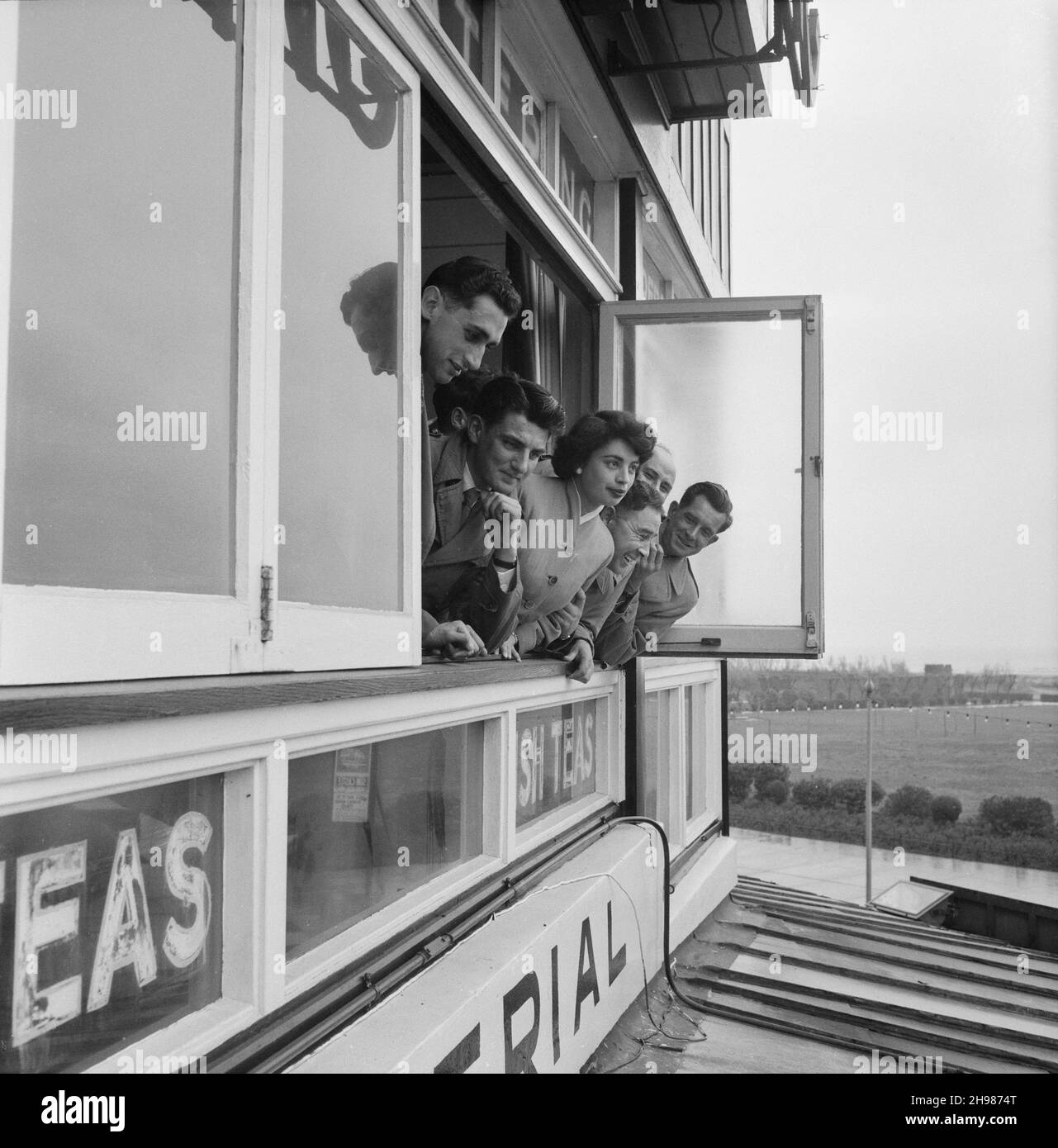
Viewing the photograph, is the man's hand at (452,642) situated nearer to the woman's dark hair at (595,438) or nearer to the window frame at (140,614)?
the woman's dark hair at (595,438)

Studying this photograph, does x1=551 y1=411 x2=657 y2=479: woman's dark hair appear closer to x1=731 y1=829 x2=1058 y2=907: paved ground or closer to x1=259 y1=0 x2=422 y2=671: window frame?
x1=259 y1=0 x2=422 y2=671: window frame

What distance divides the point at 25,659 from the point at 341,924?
136 cm

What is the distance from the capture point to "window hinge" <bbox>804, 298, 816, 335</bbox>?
222 inches

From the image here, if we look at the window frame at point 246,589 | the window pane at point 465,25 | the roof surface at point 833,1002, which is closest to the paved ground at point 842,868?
the roof surface at point 833,1002

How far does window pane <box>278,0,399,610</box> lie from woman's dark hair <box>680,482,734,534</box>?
2.95 m

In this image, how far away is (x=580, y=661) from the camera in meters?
5.05

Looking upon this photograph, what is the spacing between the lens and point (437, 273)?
12.0 ft

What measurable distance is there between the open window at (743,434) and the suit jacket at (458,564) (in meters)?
1.98

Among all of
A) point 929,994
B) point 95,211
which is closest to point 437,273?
point 95,211

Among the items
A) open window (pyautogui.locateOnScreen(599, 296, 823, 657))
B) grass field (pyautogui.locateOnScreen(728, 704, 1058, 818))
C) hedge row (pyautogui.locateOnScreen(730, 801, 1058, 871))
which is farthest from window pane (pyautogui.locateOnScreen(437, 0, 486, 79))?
grass field (pyautogui.locateOnScreen(728, 704, 1058, 818))

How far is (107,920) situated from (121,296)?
105cm

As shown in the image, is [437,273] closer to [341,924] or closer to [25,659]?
[341,924]

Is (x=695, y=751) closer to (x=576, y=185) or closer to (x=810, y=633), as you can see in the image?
(x=810, y=633)

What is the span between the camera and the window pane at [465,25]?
3.98m
